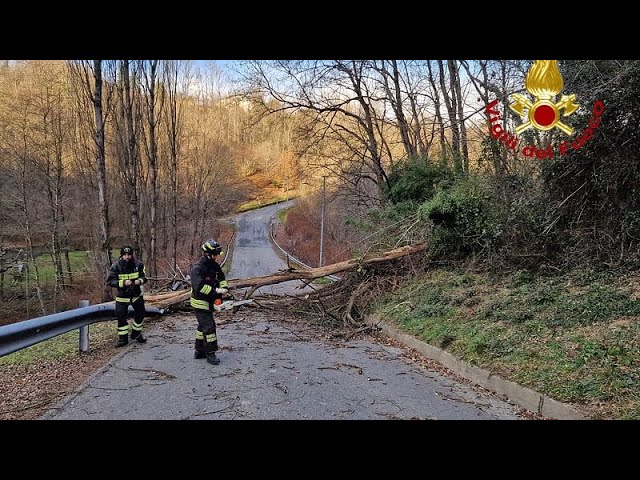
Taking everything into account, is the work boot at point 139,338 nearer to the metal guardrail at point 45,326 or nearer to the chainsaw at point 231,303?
the metal guardrail at point 45,326

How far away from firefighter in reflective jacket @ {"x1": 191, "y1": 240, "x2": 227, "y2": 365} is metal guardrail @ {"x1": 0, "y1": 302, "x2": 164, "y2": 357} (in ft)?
5.87

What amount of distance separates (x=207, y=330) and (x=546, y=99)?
8.16 metres

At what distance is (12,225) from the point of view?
2559 cm

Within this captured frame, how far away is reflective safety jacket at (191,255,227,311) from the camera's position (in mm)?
7102

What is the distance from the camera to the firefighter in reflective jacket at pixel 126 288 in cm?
798

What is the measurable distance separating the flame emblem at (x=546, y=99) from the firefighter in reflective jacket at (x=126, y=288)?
839cm

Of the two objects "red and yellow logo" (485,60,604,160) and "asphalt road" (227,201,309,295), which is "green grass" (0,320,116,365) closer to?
"asphalt road" (227,201,309,295)

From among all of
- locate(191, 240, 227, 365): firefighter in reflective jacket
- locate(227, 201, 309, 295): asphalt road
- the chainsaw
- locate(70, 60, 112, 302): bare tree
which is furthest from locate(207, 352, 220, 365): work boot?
locate(70, 60, 112, 302): bare tree

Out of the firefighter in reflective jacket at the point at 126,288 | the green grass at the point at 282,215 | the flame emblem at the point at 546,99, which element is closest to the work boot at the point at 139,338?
the firefighter in reflective jacket at the point at 126,288

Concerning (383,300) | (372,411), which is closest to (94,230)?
(383,300)

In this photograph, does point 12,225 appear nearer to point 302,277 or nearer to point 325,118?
point 325,118

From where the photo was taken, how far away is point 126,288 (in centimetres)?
820

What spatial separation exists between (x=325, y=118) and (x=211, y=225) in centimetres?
3005
